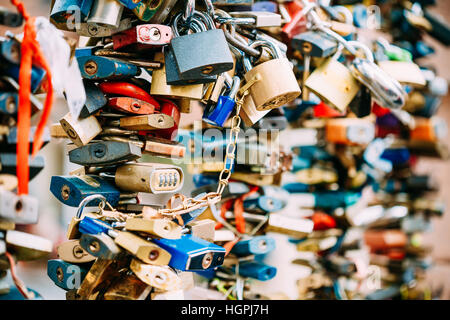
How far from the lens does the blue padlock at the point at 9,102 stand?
73 cm

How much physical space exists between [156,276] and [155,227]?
0.09m

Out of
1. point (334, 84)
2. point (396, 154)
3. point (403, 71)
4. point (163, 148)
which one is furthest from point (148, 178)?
point (396, 154)

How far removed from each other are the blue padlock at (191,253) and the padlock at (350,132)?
0.77m

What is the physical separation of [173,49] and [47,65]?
21cm

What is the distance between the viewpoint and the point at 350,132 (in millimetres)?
1412

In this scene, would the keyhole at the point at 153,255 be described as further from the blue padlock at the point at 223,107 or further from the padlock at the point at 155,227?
the blue padlock at the point at 223,107

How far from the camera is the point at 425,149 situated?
6.73 feet

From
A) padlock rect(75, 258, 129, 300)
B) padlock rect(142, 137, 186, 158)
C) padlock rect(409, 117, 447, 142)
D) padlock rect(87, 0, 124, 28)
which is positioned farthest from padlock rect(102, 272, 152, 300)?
padlock rect(409, 117, 447, 142)

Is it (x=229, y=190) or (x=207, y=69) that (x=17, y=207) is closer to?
(x=207, y=69)

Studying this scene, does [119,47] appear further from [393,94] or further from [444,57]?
[444,57]

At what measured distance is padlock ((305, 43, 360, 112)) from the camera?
42.4 inches

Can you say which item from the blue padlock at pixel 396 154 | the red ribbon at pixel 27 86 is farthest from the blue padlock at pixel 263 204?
the blue padlock at pixel 396 154
